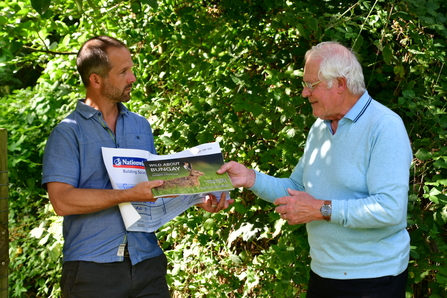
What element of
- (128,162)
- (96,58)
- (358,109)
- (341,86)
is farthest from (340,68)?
(96,58)

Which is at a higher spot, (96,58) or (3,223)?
(96,58)

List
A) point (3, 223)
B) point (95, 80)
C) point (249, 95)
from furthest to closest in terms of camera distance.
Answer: point (249, 95) → point (3, 223) → point (95, 80)

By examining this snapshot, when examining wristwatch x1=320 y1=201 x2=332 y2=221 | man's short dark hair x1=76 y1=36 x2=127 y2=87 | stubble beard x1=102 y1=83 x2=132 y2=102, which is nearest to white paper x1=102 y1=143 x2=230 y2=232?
stubble beard x1=102 y1=83 x2=132 y2=102

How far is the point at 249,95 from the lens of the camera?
3830 mm

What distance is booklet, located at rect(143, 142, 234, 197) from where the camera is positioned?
2332mm

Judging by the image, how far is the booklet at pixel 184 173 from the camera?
2332mm

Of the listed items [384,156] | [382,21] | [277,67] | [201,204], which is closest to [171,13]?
[277,67]

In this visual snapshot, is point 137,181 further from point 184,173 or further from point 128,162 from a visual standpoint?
point 184,173

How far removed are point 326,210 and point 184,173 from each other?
2.06 feet

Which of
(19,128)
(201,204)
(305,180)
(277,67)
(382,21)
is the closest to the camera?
(305,180)

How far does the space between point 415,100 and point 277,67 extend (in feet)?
3.82

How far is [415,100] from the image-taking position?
362cm

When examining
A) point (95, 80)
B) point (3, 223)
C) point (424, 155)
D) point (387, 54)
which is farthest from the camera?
point (387, 54)

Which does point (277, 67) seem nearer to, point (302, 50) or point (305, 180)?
point (302, 50)
